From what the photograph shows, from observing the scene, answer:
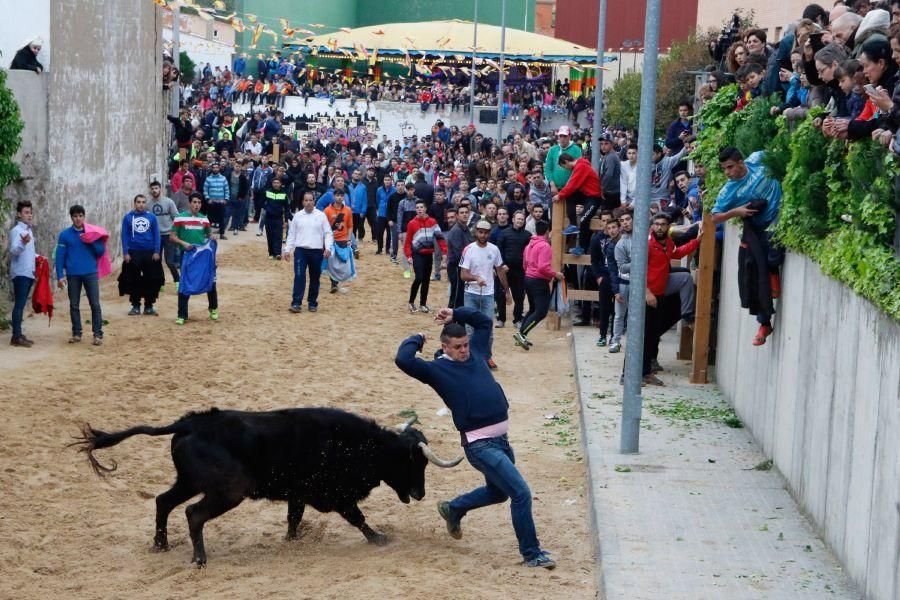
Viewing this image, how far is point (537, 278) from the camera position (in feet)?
59.4

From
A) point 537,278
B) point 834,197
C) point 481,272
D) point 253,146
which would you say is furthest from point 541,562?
point 253,146

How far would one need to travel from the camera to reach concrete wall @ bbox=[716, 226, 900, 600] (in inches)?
299

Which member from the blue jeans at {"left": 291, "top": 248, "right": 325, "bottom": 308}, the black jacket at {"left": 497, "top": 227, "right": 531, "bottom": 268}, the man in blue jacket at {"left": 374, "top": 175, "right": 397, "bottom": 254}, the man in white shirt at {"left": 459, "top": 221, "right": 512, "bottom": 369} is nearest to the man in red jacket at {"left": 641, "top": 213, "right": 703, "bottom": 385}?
the man in white shirt at {"left": 459, "top": 221, "right": 512, "bottom": 369}

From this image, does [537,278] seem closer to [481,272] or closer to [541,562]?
[481,272]

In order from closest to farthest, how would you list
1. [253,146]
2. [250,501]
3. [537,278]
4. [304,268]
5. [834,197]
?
1. [834,197]
2. [250,501]
3. [537,278]
4. [304,268]
5. [253,146]

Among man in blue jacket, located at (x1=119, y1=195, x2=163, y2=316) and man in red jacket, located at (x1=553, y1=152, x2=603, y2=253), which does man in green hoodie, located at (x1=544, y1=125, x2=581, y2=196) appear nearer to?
man in red jacket, located at (x1=553, y1=152, x2=603, y2=253)

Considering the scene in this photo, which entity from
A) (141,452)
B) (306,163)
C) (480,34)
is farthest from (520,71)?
(141,452)

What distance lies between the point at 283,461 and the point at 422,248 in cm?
1220

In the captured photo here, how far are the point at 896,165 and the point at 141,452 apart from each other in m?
7.25

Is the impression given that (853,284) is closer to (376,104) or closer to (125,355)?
(125,355)

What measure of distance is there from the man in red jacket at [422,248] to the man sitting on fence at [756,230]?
9.42m

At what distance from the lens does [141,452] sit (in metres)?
11.8

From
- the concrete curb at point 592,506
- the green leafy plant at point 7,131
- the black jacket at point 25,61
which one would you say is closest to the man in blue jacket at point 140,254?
the green leafy plant at point 7,131

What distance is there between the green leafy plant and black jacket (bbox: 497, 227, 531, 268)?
718 cm
